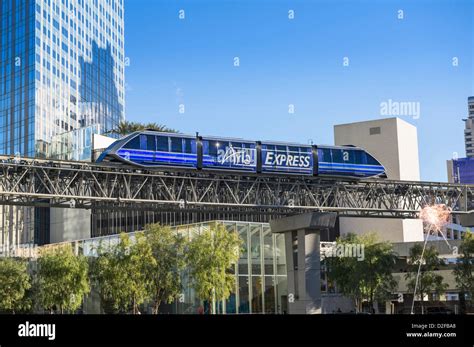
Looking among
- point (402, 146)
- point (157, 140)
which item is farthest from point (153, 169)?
point (402, 146)

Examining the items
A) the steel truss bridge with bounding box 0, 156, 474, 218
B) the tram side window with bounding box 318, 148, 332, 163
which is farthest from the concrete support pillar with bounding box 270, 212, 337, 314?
the tram side window with bounding box 318, 148, 332, 163

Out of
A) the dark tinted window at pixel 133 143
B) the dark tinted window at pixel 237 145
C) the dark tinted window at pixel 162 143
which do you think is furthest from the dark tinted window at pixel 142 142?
the dark tinted window at pixel 237 145

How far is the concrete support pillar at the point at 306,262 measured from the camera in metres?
66.9

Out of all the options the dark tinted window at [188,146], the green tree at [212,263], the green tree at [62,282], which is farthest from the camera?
the green tree at [62,282]

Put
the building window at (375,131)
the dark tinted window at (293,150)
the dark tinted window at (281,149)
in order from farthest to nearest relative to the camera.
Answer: the building window at (375,131) < the dark tinted window at (293,150) < the dark tinted window at (281,149)

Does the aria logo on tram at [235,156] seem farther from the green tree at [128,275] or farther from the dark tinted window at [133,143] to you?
the green tree at [128,275]

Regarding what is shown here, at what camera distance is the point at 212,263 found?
225ft

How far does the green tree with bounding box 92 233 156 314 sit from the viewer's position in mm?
67875

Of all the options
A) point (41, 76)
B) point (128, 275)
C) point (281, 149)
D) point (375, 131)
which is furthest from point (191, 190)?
point (41, 76)

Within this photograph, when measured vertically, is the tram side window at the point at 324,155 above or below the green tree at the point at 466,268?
above

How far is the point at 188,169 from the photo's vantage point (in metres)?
60.0

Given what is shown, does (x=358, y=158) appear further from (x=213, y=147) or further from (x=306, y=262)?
(x=213, y=147)

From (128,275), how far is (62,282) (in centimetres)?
720

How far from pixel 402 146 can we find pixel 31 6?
85644 millimetres
